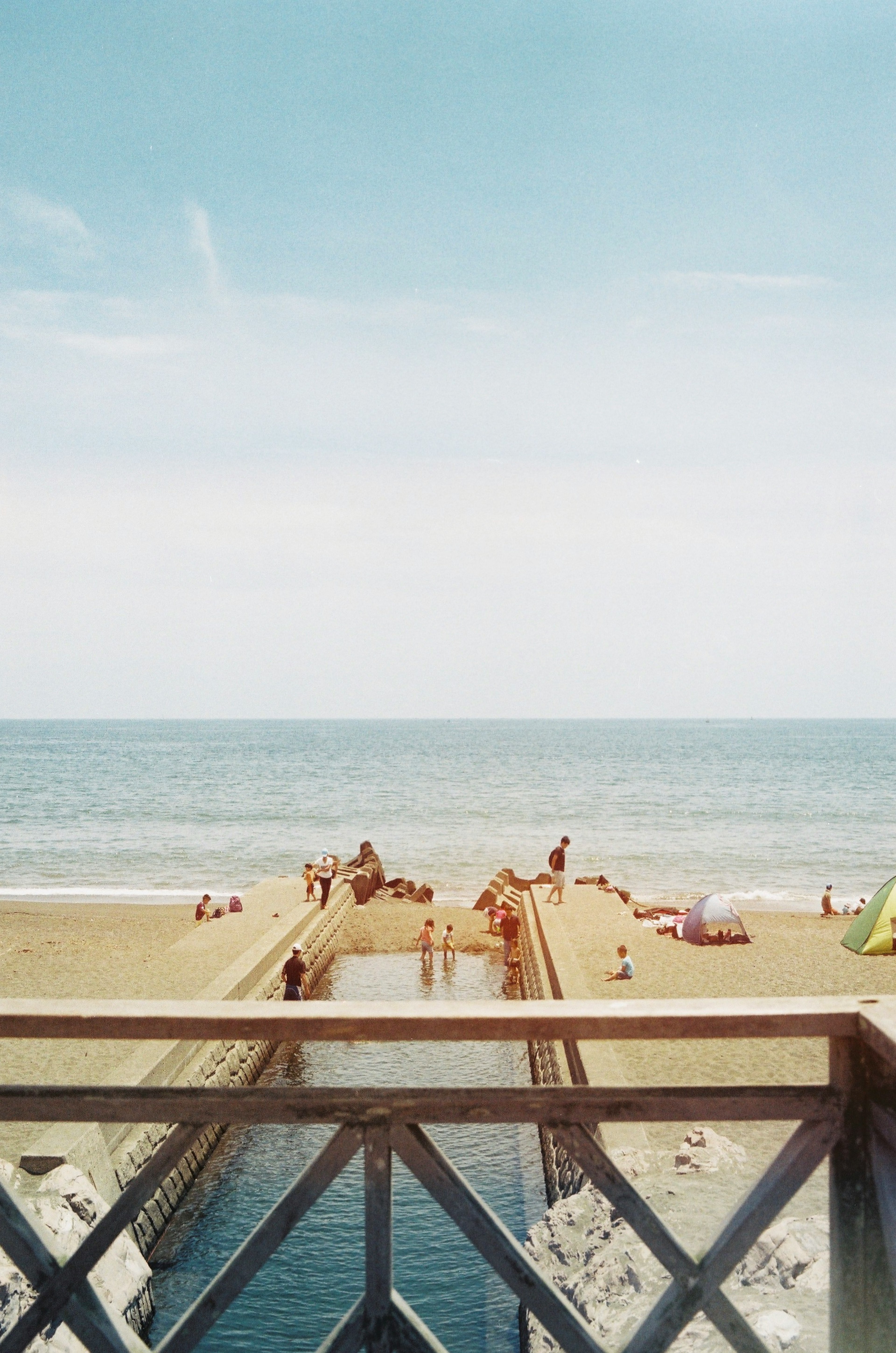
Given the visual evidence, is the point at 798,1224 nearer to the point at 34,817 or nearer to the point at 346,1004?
the point at 346,1004

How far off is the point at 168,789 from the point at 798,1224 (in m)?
82.9

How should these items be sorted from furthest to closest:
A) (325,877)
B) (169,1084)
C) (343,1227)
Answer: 1. (325,877)
2. (343,1227)
3. (169,1084)

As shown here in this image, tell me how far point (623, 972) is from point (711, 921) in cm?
464

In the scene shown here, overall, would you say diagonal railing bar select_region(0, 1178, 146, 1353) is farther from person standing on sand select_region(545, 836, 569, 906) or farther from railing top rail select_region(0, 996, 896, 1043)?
person standing on sand select_region(545, 836, 569, 906)

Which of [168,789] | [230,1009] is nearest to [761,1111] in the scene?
[230,1009]

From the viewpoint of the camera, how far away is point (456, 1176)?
2162mm

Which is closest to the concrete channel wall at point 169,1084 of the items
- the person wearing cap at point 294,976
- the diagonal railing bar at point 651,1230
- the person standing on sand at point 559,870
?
the person wearing cap at point 294,976

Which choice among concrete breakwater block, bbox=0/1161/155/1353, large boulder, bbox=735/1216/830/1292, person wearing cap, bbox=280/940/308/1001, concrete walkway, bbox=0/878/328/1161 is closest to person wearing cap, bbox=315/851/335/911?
concrete walkway, bbox=0/878/328/1161

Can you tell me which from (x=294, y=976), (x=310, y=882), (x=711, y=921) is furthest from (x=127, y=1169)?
(x=310, y=882)

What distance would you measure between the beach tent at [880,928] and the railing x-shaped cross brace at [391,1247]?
18.1m

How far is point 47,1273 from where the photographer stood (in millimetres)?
2154

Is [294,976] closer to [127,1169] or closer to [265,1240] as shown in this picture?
[127,1169]

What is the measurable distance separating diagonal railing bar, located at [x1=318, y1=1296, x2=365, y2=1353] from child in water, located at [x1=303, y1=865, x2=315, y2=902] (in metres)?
24.3

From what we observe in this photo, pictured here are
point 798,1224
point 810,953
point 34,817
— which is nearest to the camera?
point 798,1224
